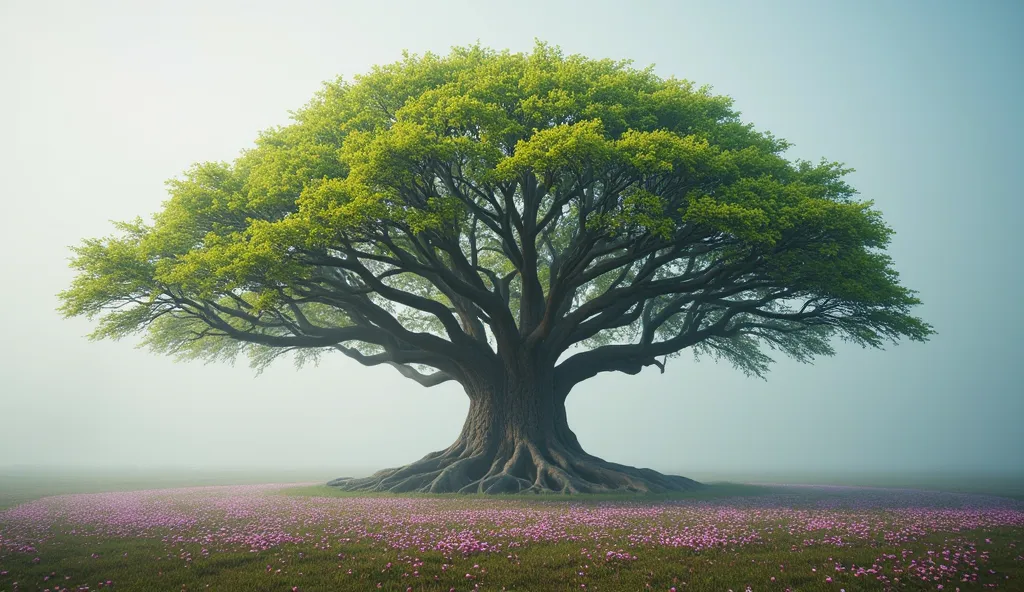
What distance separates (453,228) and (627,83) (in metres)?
8.83

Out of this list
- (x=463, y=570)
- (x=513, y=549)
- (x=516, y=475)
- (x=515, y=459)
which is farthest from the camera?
(x=515, y=459)

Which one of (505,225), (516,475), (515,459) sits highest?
(505,225)

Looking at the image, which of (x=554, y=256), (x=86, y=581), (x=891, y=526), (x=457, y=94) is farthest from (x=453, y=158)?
(x=891, y=526)

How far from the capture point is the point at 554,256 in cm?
2864

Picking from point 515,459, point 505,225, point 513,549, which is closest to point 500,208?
point 505,225

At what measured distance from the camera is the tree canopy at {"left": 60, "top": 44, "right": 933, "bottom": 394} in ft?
60.4

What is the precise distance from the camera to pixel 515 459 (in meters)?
24.5

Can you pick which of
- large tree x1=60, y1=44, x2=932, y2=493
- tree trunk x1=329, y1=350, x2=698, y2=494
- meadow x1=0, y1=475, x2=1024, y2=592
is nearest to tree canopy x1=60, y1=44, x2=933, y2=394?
large tree x1=60, y1=44, x2=932, y2=493

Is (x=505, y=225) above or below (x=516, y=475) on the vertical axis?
above

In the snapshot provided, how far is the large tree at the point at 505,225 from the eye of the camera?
18484mm

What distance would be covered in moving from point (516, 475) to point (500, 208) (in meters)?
11.7

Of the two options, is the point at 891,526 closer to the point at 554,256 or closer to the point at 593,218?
the point at 593,218

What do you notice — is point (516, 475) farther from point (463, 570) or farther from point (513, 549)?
point (463, 570)

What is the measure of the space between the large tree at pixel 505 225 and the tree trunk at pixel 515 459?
11 cm
